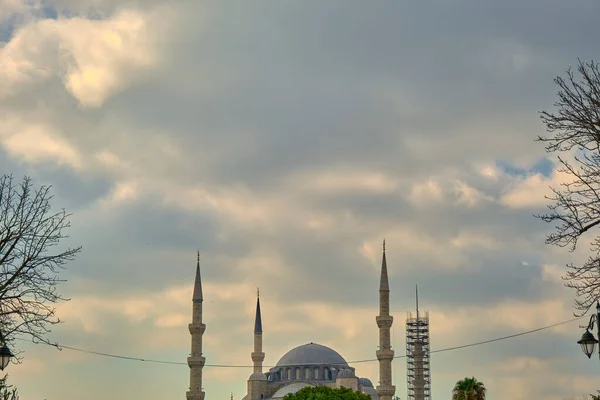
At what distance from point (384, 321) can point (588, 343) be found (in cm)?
7122

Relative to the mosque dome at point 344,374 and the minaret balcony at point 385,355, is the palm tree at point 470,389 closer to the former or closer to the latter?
the minaret balcony at point 385,355

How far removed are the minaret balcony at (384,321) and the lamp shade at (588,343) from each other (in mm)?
71093

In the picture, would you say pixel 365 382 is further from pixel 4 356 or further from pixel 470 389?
pixel 4 356

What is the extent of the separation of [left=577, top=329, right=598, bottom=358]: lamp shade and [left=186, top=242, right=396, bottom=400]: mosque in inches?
2797

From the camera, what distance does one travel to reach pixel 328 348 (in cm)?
12219

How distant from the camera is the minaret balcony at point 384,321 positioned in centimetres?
9000

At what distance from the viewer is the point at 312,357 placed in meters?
119

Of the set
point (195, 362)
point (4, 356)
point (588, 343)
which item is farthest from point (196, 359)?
point (588, 343)

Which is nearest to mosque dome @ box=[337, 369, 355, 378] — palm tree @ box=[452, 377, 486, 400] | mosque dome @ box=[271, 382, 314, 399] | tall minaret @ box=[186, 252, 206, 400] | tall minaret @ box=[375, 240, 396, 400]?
mosque dome @ box=[271, 382, 314, 399]

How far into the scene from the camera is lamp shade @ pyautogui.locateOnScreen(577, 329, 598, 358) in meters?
19.3

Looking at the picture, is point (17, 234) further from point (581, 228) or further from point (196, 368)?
point (196, 368)

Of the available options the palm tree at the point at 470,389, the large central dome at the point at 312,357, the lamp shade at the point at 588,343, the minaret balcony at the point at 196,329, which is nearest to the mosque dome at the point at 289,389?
the large central dome at the point at 312,357

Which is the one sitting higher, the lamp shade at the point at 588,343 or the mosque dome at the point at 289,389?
the mosque dome at the point at 289,389

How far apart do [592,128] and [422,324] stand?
3658 inches
